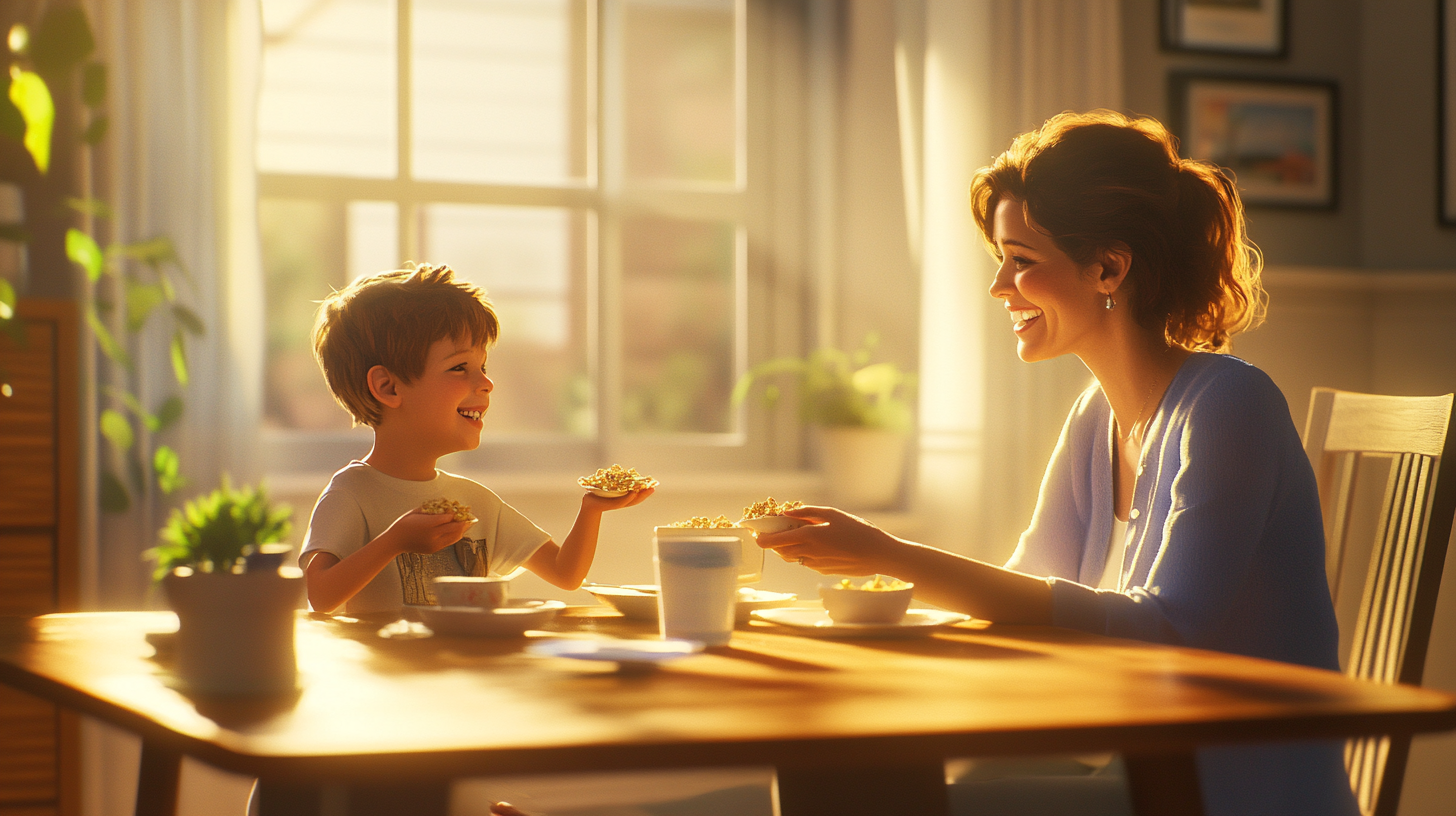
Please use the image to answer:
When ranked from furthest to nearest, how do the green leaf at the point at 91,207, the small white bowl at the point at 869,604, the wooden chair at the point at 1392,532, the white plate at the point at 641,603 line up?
the green leaf at the point at 91,207
the wooden chair at the point at 1392,532
the white plate at the point at 641,603
the small white bowl at the point at 869,604

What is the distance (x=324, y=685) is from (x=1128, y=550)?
0.98 metres

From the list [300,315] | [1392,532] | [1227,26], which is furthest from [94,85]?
[1227,26]

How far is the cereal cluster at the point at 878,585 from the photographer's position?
4.27ft

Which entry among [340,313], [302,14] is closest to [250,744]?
[340,313]

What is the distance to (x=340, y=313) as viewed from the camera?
71.6 inches

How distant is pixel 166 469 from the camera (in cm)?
258

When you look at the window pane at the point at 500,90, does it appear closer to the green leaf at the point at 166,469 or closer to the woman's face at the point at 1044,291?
the green leaf at the point at 166,469

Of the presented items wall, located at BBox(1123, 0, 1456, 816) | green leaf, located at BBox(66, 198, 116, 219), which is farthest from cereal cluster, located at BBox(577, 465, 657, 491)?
wall, located at BBox(1123, 0, 1456, 816)

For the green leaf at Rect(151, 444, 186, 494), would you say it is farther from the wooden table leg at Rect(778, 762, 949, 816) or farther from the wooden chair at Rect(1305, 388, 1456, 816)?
the wooden chair at Rect(1305, 388, 1456, 816)

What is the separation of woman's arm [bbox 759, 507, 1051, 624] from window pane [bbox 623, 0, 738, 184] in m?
2.19

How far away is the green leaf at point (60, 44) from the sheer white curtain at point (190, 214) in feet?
0.55

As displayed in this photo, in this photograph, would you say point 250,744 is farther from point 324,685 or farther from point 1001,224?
point 1001,224

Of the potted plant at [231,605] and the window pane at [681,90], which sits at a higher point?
the window pane at [681,90]

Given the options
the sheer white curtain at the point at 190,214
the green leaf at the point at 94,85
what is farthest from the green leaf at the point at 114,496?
the green leaf at the point at 94,85
